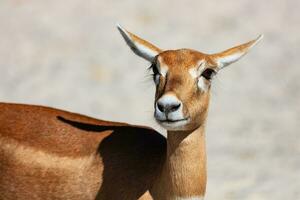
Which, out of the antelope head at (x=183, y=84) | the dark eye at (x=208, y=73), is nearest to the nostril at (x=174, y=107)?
the antelope head at (x=183, y=84)

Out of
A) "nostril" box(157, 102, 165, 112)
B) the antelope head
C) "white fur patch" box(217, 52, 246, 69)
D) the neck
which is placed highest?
"white fur patch" box(217, 52, 246, 69)

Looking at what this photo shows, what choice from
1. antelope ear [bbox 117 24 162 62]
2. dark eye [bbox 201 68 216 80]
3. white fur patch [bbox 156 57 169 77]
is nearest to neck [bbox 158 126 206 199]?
dark eye [bbox 201 68 216 80]

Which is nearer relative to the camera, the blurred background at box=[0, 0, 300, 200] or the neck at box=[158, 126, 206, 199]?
the neck at box=[158, 126, 206, 199]

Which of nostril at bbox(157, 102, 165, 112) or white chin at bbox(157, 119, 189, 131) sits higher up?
nostril at bbox(157, 102, 165, 112)

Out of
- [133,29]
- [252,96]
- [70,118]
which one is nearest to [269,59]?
[252,96]

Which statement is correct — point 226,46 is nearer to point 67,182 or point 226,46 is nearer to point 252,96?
point 252,96

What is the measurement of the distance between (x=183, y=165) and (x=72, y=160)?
1132mm

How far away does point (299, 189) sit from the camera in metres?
11.8

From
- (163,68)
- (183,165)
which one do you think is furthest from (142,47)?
(183,165)

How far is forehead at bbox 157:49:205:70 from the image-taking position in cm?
756

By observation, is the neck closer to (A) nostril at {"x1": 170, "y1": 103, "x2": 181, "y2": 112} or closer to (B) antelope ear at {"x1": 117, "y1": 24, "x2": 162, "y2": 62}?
(A) nostril at {"x1": 170, "y1": 103, "x2": 181, "y2": 112}

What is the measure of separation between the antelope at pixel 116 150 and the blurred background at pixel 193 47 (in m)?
3.62

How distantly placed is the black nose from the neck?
0.62m

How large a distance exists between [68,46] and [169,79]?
10.2m
